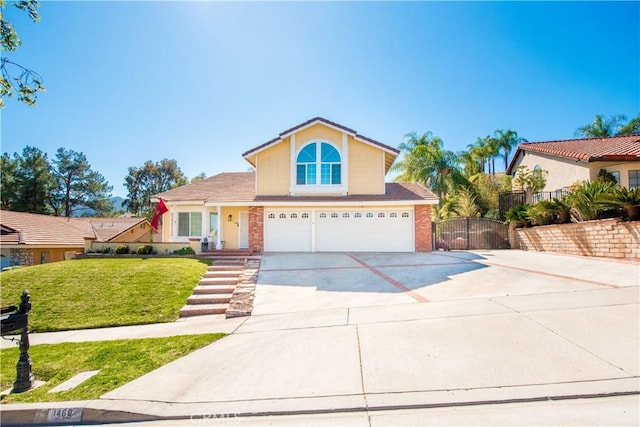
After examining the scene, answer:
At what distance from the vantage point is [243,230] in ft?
57.4

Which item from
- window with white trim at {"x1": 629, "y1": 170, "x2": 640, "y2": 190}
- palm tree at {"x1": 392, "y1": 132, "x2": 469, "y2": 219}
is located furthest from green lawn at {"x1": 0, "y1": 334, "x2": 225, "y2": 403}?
palm tree at {"x1": 392, "y1": 132, "x2": 469, "y2": 219}

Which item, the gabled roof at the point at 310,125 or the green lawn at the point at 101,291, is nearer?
the green lawn at the point at 101,291

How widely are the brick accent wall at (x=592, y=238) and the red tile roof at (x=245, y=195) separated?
554 centimetres

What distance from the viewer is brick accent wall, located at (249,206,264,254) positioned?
16141 mm

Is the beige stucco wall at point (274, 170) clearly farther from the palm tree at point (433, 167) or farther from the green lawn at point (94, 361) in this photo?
the palm tree at point (433, 167)

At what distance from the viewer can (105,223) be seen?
3034 centimetres

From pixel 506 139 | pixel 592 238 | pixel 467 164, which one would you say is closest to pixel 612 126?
pixel 506 139

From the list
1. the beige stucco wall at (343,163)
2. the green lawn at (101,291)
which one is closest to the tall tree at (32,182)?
the green lawn at (101,291)

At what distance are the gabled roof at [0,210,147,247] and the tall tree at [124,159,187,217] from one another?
675 inches

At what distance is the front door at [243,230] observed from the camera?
17422 mm

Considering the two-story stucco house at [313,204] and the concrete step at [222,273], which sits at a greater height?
the two-story stucco house at [313,204]

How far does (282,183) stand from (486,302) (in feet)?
41.3

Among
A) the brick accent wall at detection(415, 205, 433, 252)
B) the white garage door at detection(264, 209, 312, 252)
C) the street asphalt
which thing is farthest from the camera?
the white garage door at detection(264, 209, 312, 252)

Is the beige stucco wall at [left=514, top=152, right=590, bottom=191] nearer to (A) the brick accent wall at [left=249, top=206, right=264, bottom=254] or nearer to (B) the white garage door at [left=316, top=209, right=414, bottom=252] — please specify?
(B) the white garage door at [left=316, top=209, right=414, bottom=252]
